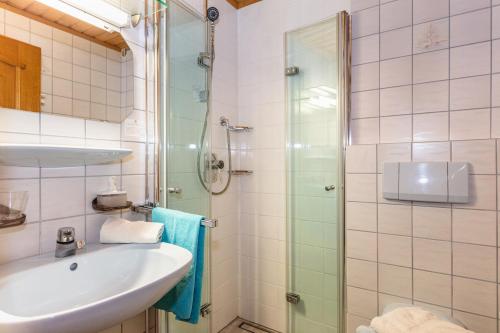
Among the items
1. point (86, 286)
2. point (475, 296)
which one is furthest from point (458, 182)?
point (86, 286)

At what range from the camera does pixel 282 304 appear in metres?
2.01

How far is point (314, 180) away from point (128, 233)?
3.68ft

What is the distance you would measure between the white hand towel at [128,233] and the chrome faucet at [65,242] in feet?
0.43

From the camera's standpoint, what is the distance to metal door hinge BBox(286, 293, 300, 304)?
1.82 metres

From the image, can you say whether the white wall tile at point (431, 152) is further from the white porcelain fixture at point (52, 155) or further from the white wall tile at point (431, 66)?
the white porcelain fixture at point (52, 155)

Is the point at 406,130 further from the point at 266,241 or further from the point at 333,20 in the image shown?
the point at 266,241

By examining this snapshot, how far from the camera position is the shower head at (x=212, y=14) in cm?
190

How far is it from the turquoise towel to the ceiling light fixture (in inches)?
37.5

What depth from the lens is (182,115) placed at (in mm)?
1625

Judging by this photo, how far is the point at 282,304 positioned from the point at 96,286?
135 cm

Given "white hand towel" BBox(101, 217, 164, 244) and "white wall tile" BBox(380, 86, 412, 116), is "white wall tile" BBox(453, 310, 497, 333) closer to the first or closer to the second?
"white wall tile" BBox(380, 86, 412, 116)

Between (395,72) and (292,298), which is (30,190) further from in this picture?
(395,72)

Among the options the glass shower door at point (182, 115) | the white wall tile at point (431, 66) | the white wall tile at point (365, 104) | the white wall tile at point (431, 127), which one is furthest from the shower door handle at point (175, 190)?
the white wall tile at point (431, 66)

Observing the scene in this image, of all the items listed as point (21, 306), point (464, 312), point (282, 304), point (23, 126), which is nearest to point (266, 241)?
point (282, 304)
